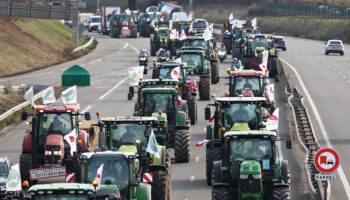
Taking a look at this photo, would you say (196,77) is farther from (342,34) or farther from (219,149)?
(342,34)

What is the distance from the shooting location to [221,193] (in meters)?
22.9

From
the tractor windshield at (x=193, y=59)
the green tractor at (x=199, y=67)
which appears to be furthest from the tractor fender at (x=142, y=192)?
the tractor windshield at (x=193, y=59)

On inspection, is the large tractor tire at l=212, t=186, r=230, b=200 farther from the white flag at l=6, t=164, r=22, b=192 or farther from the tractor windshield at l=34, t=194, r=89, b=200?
the tractor windshield at l=34, t=194, r=89, b=200

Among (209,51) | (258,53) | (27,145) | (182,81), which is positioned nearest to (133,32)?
(209,51)

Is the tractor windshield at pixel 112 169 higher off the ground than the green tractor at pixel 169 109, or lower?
higher

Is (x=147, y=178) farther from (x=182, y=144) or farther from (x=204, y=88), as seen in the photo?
(x=204, y=88)

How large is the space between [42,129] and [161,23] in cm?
5652

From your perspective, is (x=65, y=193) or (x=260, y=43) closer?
(x=65, y=193)

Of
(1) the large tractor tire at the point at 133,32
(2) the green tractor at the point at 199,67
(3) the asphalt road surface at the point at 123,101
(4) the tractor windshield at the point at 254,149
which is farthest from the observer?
(1) the large tractor tire at the point at 133,32

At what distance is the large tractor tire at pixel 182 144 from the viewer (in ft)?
105

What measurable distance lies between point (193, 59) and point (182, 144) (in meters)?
18.6

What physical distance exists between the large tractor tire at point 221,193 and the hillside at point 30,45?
45469 mm

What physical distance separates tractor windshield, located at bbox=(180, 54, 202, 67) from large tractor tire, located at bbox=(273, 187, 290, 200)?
27164 mm

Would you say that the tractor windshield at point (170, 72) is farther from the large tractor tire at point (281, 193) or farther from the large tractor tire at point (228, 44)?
the large tractor tire at point (228, 44)
